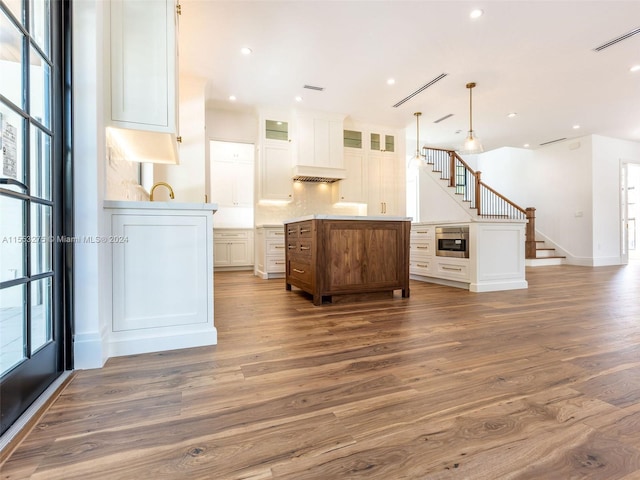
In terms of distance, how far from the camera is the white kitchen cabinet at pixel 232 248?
20.3 feet

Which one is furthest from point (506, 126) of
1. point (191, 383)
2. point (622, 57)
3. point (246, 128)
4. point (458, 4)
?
point (191, 383)

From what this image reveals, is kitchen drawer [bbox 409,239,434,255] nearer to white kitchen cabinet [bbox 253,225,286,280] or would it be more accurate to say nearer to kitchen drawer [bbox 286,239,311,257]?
kitchen drawer [bbox 286,239,311,257]

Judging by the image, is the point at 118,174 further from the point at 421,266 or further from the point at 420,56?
the point at 421,266

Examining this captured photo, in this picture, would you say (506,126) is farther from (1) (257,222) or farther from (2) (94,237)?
(2) (94,237)

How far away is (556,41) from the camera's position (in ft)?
11.7

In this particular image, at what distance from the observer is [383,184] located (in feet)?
20.6

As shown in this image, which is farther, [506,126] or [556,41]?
[506,126]

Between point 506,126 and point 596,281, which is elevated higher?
point 506,126

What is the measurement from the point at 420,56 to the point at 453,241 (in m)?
2.29

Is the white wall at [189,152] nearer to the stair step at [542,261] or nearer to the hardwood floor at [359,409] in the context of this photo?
the hardwood floor at [359,409]

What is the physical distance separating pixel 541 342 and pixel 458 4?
2997 millimetres

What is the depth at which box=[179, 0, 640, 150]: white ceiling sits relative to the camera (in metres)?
3.10

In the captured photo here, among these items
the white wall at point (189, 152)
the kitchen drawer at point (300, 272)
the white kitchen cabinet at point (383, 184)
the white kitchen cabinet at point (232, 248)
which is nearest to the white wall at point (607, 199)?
the white kitchen cabinet at point (383, 184)

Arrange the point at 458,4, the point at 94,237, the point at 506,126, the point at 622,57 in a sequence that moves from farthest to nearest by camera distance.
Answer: the point at 506,126
the point at 622,57
the point at 458,4
the point at 94,237
